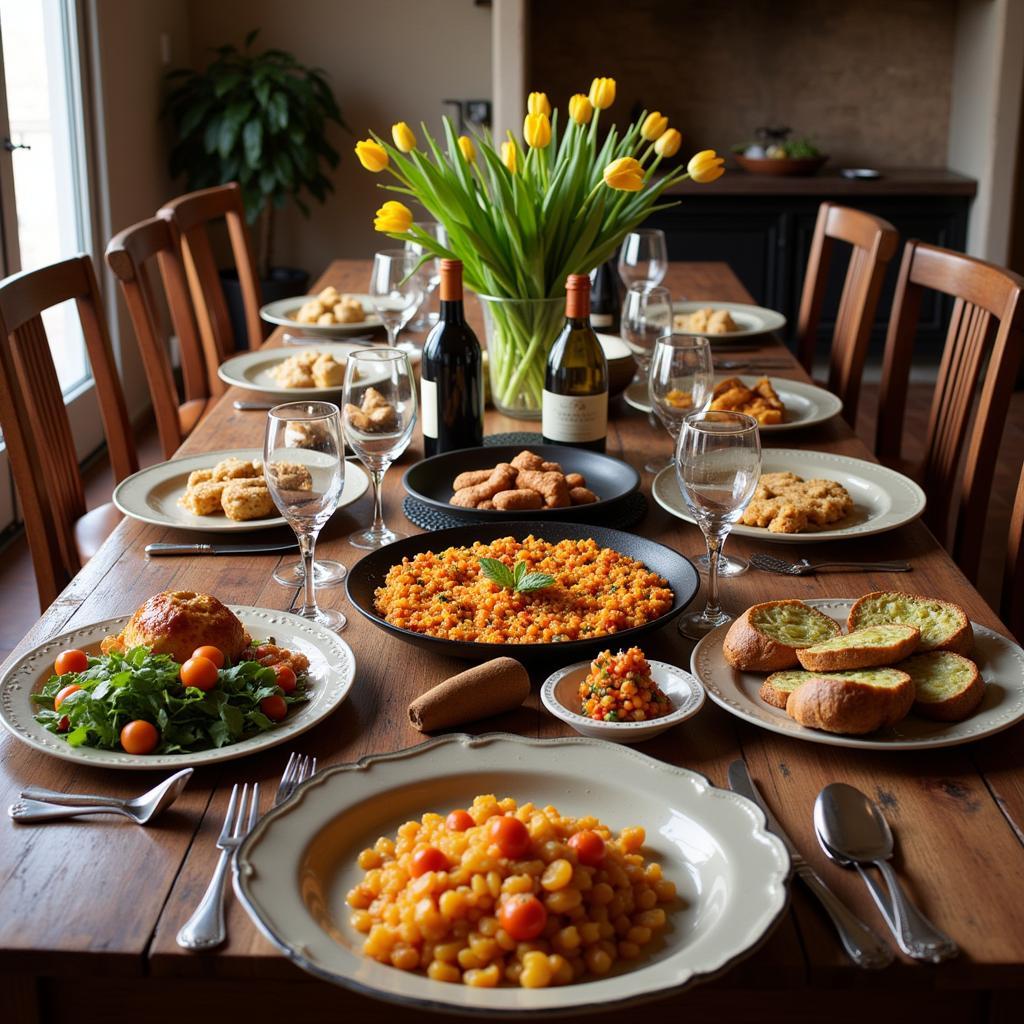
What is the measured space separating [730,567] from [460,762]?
1.94 feet

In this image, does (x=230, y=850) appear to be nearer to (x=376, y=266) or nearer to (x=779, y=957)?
(x=779, y=957)

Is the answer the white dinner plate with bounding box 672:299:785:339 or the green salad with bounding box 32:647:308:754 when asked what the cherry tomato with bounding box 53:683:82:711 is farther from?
the white dinner plate with bounding box 672:299:785:339

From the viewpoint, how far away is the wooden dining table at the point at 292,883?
0.85 m

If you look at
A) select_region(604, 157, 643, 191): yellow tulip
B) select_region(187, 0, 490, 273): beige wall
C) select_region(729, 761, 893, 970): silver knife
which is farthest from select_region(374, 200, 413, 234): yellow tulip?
select_region(187, 0, 490, 273): beige wall

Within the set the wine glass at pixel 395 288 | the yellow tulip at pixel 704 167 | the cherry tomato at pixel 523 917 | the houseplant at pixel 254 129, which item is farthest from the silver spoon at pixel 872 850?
the houseplant at pixel 254 129

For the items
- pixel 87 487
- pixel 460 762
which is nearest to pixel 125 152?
pixel 87 487

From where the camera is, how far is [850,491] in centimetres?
176

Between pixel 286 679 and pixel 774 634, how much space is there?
0.47 metres

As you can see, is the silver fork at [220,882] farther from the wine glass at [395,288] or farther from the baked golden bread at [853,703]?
the wine glass at [395,288]

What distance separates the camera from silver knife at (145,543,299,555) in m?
1.56

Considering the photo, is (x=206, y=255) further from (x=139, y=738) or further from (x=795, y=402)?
(x=139, y=738)

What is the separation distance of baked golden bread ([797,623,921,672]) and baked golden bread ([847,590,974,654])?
0.10 ft

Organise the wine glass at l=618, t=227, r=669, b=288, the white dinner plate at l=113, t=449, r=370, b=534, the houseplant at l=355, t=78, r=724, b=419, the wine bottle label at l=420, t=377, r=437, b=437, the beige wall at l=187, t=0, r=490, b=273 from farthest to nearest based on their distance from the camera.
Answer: the beige wall at l=187, t=0, r=490, b=273 < the wine glass at l=618, t=227, r=669, b=288 < the houseplant at l=355, t=78, r=724, b=419 < the wine bottle label at l=420, t=377, r=437, b=437 < the white dinner plate at l=113, t=449, r=370, b=534

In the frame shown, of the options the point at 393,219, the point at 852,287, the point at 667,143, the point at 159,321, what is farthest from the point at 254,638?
the point at 852,287
